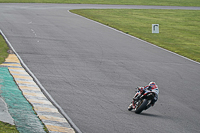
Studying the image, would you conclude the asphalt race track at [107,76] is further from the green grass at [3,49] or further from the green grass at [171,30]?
the green grass at [171,30]

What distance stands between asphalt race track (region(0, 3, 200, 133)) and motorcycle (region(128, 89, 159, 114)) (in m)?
0.21

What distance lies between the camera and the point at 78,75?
14008 mm

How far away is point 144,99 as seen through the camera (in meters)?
9.52

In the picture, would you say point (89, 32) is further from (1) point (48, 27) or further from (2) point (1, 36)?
(2) point (1, 36)

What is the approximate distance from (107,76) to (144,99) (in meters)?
4.80

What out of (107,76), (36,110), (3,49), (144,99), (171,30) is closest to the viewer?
(144,99)

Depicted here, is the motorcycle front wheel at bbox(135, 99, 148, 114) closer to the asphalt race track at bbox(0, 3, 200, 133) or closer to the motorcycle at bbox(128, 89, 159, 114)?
the motorcycle at bbox(128, 89, 159, 114)

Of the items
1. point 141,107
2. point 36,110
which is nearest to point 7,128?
point 36,110

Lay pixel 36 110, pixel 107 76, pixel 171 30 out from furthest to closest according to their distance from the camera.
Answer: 1. pixel 171 30
2. pixel 107 76
3. pixel 36 110

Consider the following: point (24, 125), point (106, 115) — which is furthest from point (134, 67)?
point (24, 125)

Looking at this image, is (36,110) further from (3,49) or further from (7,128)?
(3,49)

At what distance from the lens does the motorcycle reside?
366 inches

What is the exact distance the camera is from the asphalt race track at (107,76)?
934 centimetres

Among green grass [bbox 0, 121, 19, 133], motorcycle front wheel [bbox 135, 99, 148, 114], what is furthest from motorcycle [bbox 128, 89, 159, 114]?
green grass [bbox 0, 121, 19, 133]
